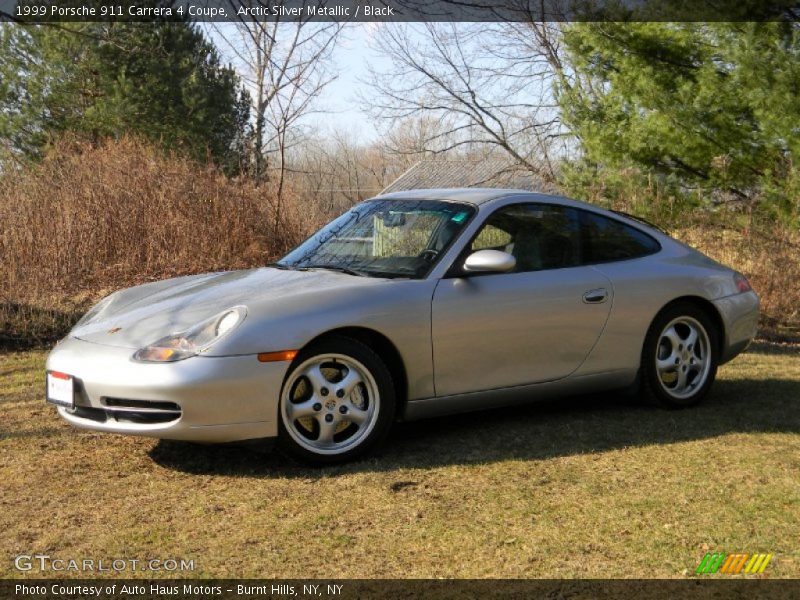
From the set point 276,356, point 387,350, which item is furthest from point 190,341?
point 387,350

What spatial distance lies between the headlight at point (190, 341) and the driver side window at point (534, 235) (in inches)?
63.3

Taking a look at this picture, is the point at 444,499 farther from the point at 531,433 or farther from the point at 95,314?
the point at 95,314

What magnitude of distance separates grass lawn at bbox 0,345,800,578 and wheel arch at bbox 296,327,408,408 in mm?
356

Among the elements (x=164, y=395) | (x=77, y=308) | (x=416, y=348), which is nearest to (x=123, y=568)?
(x=164, y=395)

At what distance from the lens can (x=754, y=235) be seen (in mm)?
13180

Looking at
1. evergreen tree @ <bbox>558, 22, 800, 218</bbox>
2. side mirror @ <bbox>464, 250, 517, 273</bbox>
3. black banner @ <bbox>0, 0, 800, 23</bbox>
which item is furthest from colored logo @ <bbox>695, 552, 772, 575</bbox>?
evergreen tree @ <bbox>558, 22, 800, 218</bbox>

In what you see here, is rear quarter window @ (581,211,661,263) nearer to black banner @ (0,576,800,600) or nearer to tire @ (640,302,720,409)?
tire @ (640,302,720,409)

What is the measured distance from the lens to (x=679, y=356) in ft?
22.3

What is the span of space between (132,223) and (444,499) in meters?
10.0

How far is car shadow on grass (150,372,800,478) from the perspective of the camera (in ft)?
17.9

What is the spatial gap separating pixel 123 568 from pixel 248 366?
135 centimetres

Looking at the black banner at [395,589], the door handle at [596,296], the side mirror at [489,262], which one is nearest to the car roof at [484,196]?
the side mirror at [489,262]

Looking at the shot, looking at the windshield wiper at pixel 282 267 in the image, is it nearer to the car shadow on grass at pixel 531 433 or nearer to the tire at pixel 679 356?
the car shadow on grass at pixel 531 433

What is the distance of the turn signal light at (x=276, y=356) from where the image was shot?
509 centimetres
